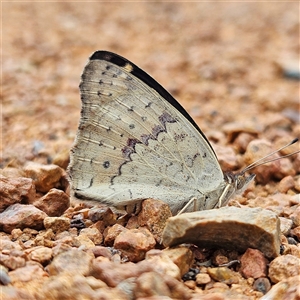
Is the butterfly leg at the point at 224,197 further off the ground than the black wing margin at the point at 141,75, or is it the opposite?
the black wing margin at the point at 141,75

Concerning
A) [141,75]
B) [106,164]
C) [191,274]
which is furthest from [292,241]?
[141,75]

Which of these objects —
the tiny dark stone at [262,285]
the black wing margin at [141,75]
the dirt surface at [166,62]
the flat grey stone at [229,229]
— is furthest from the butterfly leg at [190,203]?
the dirt surface at [166,62]

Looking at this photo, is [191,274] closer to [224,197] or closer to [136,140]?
[224,197]

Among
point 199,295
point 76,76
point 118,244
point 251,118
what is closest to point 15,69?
point 76,76

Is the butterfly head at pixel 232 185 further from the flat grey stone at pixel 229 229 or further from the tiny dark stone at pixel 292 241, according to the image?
the flat grey stone at pixel 229 229

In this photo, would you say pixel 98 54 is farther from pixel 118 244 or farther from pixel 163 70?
pixel 163 70
